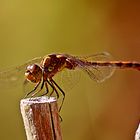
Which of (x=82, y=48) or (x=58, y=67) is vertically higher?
(x=82, y=48)

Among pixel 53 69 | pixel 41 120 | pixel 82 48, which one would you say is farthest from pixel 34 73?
pixel 82 48

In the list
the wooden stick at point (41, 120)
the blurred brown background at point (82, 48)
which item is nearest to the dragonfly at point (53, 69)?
the wooden stick at point (41, 120)

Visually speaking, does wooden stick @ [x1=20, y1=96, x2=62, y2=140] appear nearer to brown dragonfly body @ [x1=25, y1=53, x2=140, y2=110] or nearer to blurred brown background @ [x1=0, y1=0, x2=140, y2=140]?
brown dragonfly body @ [x1=25, y1=53, x2=140, y2=110]

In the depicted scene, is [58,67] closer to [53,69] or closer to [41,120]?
[53,69]

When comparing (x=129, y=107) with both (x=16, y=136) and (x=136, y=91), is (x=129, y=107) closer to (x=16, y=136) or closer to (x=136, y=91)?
(x=136, y=91)

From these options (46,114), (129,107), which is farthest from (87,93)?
(46,114)

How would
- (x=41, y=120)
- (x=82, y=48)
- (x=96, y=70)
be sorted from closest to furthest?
(x=41, y=120), (x=96, y=70), (x=82, y=48)

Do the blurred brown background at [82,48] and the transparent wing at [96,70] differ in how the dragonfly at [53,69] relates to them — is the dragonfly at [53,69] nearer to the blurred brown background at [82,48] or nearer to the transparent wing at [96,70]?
the transparent wing at [96,70]
